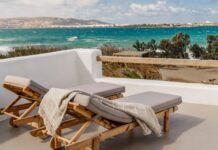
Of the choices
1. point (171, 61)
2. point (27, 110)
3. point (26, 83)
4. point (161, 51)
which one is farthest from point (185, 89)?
point (161, 51)

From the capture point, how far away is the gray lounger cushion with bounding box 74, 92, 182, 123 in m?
2.86

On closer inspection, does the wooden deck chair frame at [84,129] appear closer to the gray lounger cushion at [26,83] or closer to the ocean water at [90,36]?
→ the gray lounger cushion at [26,83]

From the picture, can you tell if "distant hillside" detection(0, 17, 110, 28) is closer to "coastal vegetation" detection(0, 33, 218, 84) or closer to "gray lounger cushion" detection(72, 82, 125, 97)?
"coastal vegetation" detection(0, 33, 218, 84)

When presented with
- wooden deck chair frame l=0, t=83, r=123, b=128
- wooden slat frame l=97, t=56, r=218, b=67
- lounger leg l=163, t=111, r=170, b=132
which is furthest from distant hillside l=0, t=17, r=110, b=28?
lounger leg l=163, t=111, r=170, b=132

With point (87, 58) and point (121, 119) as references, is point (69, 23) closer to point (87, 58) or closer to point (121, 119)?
point (87, 58)

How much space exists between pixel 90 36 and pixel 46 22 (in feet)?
10.3

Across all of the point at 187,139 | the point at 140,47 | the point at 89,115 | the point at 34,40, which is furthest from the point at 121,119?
the point at 34,40

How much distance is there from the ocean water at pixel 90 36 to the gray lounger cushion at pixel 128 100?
61.4 feet

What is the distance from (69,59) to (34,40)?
20900mm

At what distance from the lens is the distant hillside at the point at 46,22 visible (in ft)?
75.6

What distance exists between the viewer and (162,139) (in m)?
3.52

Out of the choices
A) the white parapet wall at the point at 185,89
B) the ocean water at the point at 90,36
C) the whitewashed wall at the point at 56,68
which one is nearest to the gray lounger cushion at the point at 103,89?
the whitewashed wall at the point at 56,68

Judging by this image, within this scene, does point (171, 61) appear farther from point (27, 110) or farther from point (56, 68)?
point (27, 110)

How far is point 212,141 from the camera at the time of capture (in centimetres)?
346
